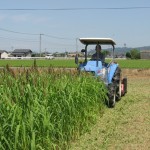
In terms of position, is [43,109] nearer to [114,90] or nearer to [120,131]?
[120,131]

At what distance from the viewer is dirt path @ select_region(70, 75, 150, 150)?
6.54 meters

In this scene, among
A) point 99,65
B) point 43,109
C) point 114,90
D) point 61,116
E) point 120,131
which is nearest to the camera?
point 43,109

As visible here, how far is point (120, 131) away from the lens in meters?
7.64

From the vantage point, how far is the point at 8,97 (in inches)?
228

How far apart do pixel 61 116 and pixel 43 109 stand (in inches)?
29.9

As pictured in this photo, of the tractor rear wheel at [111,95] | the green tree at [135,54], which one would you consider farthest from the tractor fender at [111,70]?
the green tree at [135,54]

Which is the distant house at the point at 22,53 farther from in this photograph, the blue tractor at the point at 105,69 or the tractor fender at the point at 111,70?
the tractor fender at the point at 111,70

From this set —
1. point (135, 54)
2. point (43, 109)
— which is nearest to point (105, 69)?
point (43, 109)

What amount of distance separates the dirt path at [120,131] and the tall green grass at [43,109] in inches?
10.2

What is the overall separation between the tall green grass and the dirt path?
260 millimetres

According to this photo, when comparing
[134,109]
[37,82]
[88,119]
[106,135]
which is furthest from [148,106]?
[37,82]

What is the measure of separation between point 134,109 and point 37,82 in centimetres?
446

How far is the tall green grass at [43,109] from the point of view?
16.9 feet

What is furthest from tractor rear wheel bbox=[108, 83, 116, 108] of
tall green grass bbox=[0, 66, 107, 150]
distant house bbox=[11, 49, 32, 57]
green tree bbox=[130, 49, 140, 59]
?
distant house bbox=[11, 49, 32, 57]
